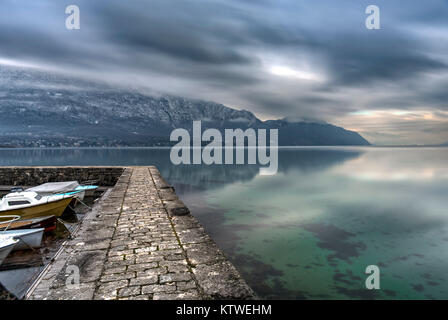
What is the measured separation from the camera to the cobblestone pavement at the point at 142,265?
3.76m

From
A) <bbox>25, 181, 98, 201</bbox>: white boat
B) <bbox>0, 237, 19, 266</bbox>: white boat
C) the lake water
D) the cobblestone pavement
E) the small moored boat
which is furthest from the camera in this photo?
<bbox>25, 181, 98, 201</bbox>: white boat

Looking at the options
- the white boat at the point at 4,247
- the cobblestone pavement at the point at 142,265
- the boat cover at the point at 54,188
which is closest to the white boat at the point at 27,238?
the white boat at the point at 4,247

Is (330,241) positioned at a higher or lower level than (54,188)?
lower

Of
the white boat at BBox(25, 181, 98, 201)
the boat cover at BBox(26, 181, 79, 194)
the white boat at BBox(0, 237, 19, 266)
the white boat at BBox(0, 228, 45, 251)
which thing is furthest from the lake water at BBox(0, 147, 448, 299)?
the boat cover at BBox(26, 181, 79, 194)

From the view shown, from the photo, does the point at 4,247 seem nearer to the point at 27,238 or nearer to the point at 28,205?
the point at 27,238

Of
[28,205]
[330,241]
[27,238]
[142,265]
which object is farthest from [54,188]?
[330,241]

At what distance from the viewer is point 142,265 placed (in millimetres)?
4594

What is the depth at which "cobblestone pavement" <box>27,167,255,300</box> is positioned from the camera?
12.3ft

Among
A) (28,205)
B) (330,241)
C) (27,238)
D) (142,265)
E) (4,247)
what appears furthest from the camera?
(330,241)

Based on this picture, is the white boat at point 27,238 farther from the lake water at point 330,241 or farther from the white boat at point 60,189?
the lake water at point 330,241

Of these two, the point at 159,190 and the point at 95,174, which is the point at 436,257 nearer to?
the point at 159,190

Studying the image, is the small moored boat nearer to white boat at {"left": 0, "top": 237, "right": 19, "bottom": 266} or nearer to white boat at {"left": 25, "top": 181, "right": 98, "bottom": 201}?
white boat at {"left": 25, "top": 181, "right": 98, "bottom": 201}
